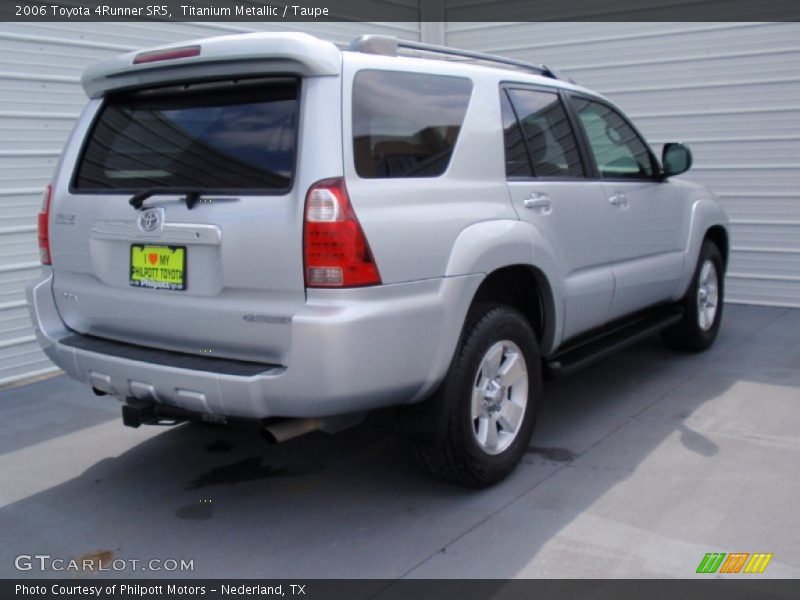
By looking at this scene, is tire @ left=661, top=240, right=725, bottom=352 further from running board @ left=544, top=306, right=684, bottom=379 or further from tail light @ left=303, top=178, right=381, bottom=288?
tail light @ left=303, top=178, right=381, bottom=288

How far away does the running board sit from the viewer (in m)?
4.30

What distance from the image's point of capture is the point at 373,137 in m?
3.26

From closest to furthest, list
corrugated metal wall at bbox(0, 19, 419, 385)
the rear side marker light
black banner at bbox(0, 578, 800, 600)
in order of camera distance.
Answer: black banner at bbox(0, 578, 800, 600) < the rear side marker light < corrugated metal wall at bbox(0, 19, 419, 385)

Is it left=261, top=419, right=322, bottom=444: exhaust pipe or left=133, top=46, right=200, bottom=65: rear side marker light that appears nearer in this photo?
left=261, top=419, right=322, bottom=444: exhaust pipe

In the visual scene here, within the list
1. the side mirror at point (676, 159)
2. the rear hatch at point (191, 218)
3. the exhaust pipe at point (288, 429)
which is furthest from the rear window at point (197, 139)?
the side mirror at point (676, 159)

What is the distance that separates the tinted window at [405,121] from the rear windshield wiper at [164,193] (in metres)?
0.66

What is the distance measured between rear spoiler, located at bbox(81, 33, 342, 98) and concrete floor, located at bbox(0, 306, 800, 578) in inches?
73.1

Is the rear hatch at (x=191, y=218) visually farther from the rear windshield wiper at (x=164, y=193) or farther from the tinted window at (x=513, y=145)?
the tinted window at (x=513, y=145)

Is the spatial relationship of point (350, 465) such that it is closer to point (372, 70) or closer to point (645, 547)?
point (645, 547)

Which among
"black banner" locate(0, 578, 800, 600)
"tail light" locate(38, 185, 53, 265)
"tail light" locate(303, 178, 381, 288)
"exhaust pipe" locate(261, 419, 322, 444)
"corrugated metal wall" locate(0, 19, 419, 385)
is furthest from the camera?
"corrugated metal wall" locate(0, 19, 419, 385)
